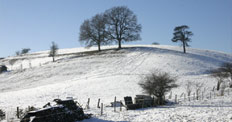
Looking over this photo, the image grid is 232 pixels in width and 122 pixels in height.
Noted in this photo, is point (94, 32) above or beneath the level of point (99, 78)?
above

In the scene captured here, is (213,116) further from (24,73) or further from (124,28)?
(124,28)

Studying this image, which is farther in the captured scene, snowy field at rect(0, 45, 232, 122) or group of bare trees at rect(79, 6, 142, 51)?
group of bare trees at rect(79, 6, 142, 51)

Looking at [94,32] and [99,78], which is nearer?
[99,78]

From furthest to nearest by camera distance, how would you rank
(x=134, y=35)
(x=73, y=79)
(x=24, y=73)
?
(x=134, y=35) < (x=24, y=73) < (x=73, y=79)

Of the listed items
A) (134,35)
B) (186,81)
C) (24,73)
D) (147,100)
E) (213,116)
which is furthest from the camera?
(134,35)

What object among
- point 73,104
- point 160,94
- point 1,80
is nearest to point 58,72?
point 1,80

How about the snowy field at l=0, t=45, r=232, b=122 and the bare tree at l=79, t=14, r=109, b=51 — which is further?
the bare tree at l=79, t=14, r=109, b=51

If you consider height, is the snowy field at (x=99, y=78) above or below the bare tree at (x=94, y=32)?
below

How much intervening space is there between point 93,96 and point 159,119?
1818 centimetres

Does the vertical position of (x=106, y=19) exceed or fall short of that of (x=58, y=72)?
it exceeds it

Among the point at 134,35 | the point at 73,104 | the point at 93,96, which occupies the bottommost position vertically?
the point at 93,96

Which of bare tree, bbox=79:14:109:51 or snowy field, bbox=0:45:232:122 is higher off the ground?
bare tree, bbox=79:14:109:51

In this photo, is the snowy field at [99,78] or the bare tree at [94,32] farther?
the bare tree at [94,32]

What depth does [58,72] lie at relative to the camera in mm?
51656
